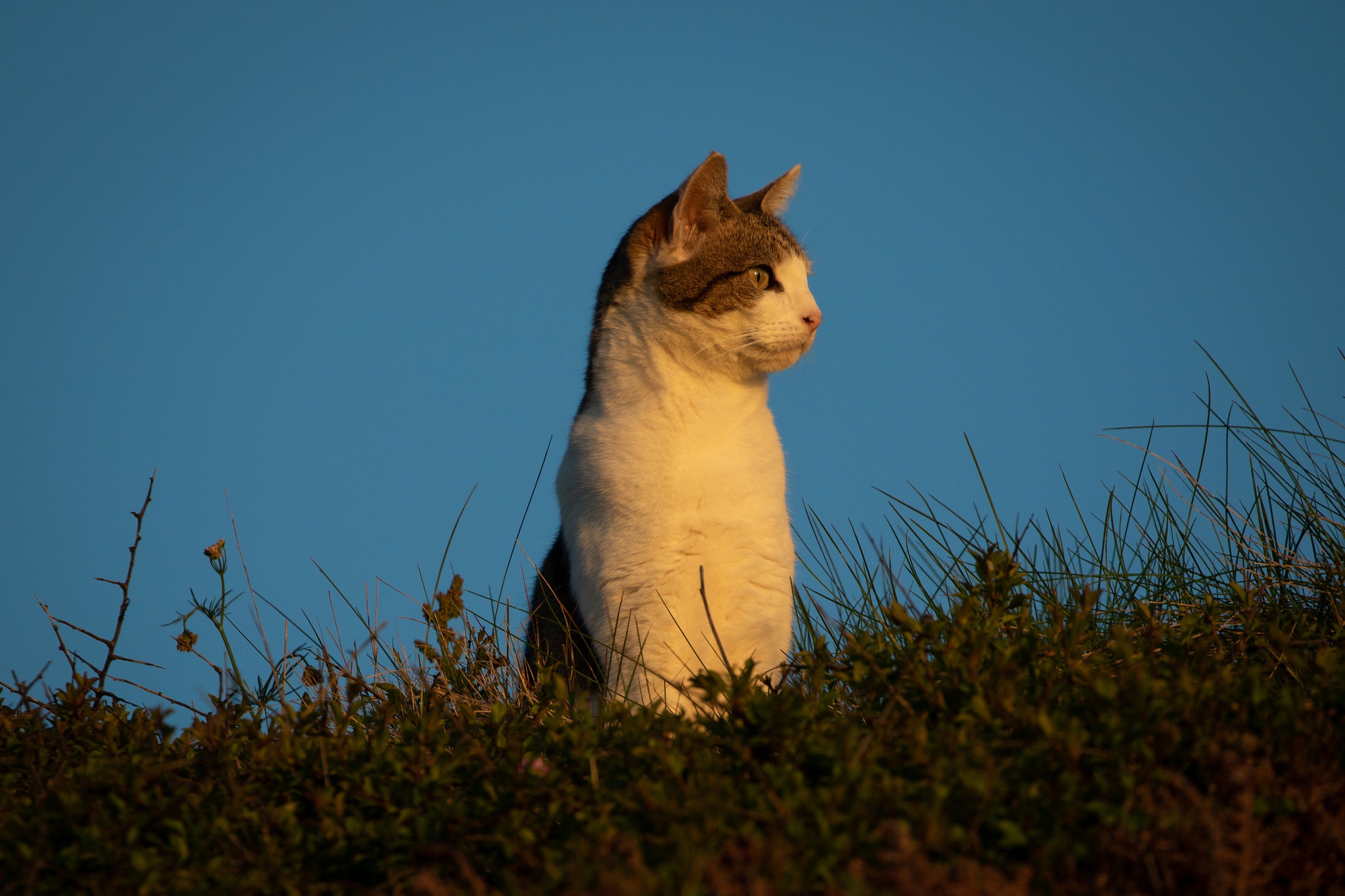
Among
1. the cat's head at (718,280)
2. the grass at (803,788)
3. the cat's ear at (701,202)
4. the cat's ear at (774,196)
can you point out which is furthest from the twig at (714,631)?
the cat's ear at (774,196)

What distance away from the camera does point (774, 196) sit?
15.3 ft

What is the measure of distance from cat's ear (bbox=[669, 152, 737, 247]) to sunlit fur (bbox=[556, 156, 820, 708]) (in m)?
0.01

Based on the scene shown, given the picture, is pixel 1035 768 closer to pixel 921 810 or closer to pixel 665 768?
pixel 921 810

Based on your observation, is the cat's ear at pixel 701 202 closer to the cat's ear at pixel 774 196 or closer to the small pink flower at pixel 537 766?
the cat's ear at pixel 774 196

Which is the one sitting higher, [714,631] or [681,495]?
[681,495]

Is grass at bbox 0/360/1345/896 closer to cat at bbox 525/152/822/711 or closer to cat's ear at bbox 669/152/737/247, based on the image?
cat at bbox 525/152/822/711

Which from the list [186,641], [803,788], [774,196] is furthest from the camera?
[774,196]

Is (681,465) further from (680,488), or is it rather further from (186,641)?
(186,641)

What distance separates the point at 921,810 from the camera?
1660mm

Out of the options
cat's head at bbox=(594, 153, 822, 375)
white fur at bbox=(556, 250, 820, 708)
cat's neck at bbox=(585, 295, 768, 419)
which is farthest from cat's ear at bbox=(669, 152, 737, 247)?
cat's neck at bbox=(585, 295, 768, 419)

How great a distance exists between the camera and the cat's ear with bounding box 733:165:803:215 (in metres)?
4.54

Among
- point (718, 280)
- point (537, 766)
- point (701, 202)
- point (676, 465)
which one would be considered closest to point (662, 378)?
point (676, 465)

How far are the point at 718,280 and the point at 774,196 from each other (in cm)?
101

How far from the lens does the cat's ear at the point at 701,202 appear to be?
3.95m
